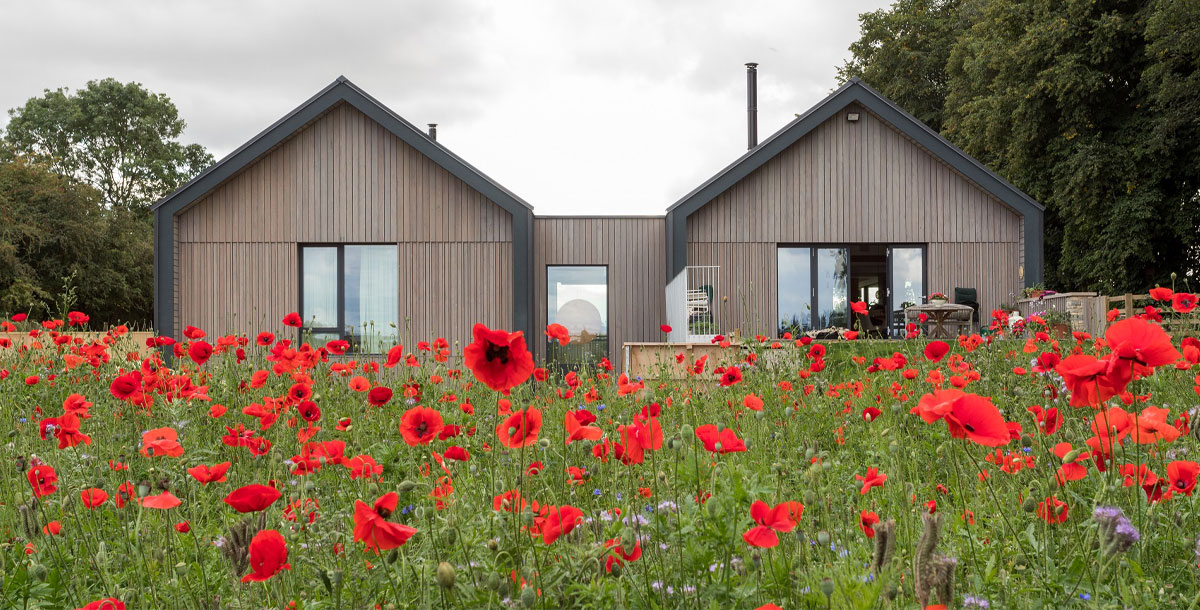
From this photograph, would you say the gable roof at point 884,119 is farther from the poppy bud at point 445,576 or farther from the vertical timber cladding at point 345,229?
the poppy bud at point 445,576

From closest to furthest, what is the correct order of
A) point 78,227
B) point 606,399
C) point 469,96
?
1. point 606,399
2. point 78,227
3. point 469,96

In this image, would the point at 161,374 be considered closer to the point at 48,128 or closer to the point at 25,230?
the point at 25,230

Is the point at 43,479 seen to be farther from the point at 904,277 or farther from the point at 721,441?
the point at 904,277

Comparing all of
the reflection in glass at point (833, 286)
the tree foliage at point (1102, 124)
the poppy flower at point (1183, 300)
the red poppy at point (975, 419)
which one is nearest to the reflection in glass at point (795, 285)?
the reflection in glass at point (833, 286)

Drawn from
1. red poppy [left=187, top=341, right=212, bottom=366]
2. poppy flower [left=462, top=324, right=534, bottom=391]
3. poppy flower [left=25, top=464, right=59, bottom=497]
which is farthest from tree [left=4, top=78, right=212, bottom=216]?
poppy flower [left=462, top=324, right=534, bottom=391]

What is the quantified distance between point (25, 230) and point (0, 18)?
29.2ft

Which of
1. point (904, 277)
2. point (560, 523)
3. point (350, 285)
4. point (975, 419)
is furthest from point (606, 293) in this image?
point (975, 419)

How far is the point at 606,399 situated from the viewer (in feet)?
14.3

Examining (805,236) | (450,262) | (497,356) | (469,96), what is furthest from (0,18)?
(497,356)

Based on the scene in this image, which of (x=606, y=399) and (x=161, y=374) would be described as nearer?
(x=161, y=374)

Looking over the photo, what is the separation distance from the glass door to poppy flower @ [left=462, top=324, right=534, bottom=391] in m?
12.2

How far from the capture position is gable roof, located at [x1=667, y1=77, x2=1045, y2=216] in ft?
39.6

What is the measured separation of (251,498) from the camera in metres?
1.17

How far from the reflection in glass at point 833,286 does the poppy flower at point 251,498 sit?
466 inches
